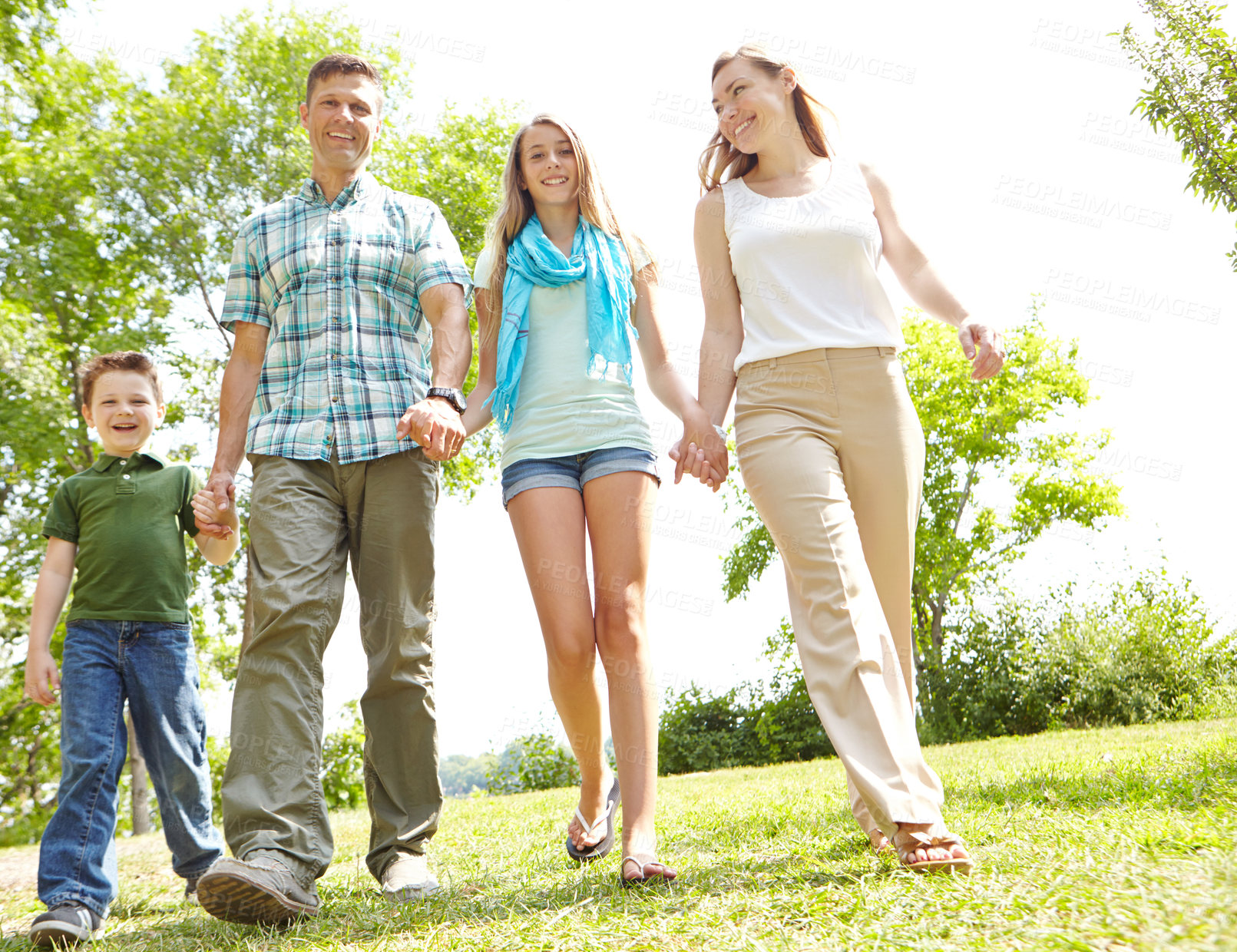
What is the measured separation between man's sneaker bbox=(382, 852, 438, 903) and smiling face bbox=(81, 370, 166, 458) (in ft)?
6.81

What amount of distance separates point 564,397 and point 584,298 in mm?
409

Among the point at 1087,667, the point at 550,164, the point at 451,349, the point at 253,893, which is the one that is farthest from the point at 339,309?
the point at 1087,667

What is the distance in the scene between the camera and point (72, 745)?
3379mm

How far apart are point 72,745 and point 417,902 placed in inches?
58.0

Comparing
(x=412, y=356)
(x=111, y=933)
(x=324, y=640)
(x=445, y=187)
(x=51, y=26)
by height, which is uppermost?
(x=51, y=26)

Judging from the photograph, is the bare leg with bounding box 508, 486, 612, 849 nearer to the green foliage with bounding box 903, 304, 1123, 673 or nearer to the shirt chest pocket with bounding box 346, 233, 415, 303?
the shirt chest pocket with bounding box 346, 233, 415, 303

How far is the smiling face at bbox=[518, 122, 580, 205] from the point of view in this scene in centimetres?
363

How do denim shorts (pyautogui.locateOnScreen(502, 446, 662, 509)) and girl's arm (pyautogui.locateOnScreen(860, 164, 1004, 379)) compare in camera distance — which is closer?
girl's arm (pyautogui.locateOnScreen(860, 164, 1004, 379))

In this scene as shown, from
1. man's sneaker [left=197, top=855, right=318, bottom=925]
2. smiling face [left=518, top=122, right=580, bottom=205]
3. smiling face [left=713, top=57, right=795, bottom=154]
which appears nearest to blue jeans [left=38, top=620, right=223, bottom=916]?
man's sneaker [left=197, top=855, right=318, bottom=925]

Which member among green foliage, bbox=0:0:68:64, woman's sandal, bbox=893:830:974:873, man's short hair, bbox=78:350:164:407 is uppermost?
green foliage, bbox=0:0:68:64

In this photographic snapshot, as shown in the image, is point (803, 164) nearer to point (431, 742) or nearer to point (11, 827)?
point (431, 742)

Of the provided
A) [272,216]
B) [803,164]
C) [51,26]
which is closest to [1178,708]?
[803,164]

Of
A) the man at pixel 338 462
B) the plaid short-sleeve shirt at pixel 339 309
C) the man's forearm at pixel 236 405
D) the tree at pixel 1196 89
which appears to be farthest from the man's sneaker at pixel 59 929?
the tree at pixel 1196 89

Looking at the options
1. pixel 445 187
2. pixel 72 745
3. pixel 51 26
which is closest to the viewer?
pixel 72 745
